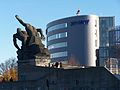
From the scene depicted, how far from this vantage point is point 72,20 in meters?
173

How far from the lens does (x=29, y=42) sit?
70.8 m

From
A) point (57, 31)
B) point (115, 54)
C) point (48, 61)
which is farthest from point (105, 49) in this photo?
point (48, 61)

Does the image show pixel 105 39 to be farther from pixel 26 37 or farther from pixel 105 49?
pixel 26 37

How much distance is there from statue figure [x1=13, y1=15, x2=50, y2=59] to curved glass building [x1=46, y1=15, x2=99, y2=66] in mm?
91382

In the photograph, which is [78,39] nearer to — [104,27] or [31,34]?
[104,27]

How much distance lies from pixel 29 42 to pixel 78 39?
320ft

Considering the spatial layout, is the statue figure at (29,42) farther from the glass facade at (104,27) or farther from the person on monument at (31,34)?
the glass facade at (104,27)

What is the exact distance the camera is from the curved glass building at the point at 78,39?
547ft

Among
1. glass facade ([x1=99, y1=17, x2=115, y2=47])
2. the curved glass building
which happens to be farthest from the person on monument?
glass facade ([x1=99, y1=17, x2=115, y2=47])

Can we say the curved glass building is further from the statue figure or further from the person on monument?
the person on monument

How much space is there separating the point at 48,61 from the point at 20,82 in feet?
17.4

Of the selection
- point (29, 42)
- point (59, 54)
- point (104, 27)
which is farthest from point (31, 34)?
point (104, 27)

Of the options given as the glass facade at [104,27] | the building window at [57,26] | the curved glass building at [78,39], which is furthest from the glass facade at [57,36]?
the glass facade at [104,27]

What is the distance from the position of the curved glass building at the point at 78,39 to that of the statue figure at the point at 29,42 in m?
91.4
